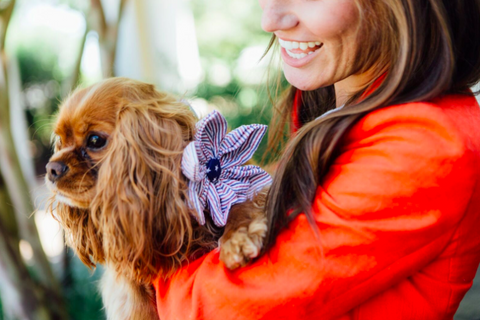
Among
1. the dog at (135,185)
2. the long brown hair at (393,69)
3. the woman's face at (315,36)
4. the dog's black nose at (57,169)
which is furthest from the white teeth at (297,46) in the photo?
the dog's black nose at (57,169)

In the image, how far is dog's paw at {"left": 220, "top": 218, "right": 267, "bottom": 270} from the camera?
3.93ft

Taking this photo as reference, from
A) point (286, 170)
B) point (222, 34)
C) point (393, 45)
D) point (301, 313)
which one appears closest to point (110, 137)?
point (286, 170)

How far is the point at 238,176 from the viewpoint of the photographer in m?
1.45

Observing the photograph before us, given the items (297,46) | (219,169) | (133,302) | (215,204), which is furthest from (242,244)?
(297,46)

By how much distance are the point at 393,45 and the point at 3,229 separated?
2.40 metres

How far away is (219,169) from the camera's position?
1.40m

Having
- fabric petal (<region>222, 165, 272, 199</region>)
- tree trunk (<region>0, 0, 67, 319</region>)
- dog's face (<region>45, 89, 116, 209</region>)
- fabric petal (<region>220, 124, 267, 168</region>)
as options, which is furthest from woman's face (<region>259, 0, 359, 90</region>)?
tree trunk (<region>0, 0, 67, 319</region>)

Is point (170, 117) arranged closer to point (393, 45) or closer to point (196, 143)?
point (196, 143)

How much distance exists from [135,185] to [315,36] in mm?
730

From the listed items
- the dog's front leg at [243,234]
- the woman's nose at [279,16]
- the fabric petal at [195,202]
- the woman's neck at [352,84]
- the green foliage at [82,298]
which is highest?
the woman's nose at [279,16]

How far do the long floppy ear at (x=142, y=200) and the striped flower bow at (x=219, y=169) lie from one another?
2.2 inches

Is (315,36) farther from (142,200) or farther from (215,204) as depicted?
(142,200)

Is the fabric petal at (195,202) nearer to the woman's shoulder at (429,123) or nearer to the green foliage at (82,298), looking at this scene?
the woman's shoulder at (429,123)

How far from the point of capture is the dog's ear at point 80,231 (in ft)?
4.88
